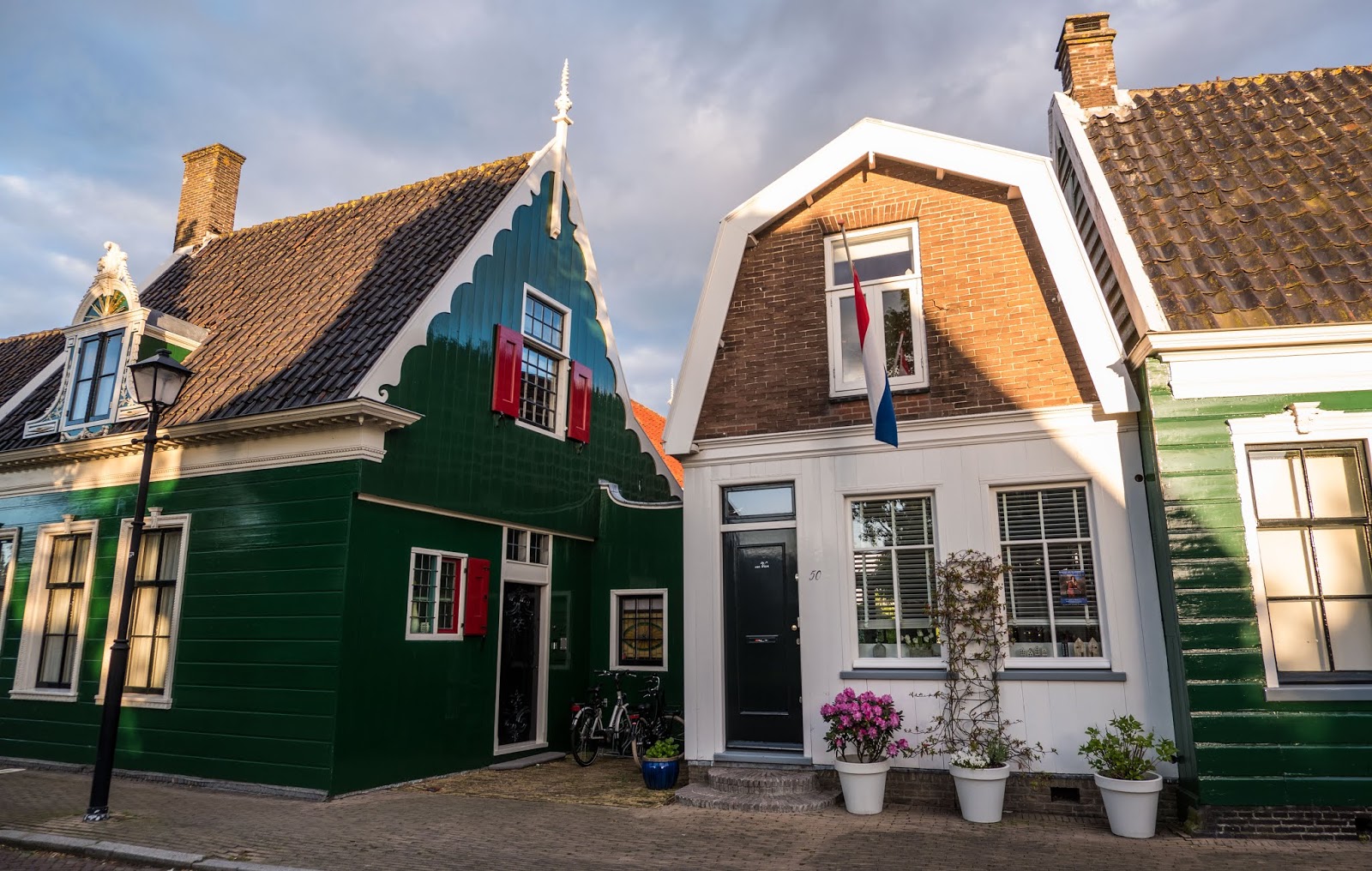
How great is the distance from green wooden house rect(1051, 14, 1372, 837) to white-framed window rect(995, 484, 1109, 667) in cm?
63

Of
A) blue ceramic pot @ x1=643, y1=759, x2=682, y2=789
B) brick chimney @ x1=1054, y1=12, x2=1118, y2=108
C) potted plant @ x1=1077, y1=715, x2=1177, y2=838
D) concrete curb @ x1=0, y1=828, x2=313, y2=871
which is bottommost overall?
concrete curb @ x1=0, y1=828, x2=313, y2=871

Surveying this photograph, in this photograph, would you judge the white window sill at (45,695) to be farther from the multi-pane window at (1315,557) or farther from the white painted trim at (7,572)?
the multi-pane window at (1315,557)

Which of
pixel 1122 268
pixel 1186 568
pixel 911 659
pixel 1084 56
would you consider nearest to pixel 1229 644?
pixel 1186 568

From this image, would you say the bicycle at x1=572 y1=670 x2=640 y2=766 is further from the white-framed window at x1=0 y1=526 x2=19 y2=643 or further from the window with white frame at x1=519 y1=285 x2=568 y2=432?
the white-framed window at x1=0 y1=526 x2=19 y2=643

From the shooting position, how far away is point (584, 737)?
11.3 meters

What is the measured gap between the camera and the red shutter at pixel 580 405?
1327cm

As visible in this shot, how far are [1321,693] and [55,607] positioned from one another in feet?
47.2

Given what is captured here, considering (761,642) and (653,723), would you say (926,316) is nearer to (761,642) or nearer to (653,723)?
(761,642)

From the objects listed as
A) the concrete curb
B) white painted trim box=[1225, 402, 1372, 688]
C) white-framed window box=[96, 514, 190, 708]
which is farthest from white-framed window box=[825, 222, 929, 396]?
white-framed window box=[96, 514, 190, 708]

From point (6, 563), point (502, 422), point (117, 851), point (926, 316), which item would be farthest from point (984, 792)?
point (6, 563)

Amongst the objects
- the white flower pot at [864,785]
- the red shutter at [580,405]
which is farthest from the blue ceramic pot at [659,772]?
the red shutter at [580,405]

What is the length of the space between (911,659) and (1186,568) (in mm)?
2460

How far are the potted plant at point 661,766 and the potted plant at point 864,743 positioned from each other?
203 centimetres

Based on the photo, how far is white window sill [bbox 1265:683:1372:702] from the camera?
6621mm
